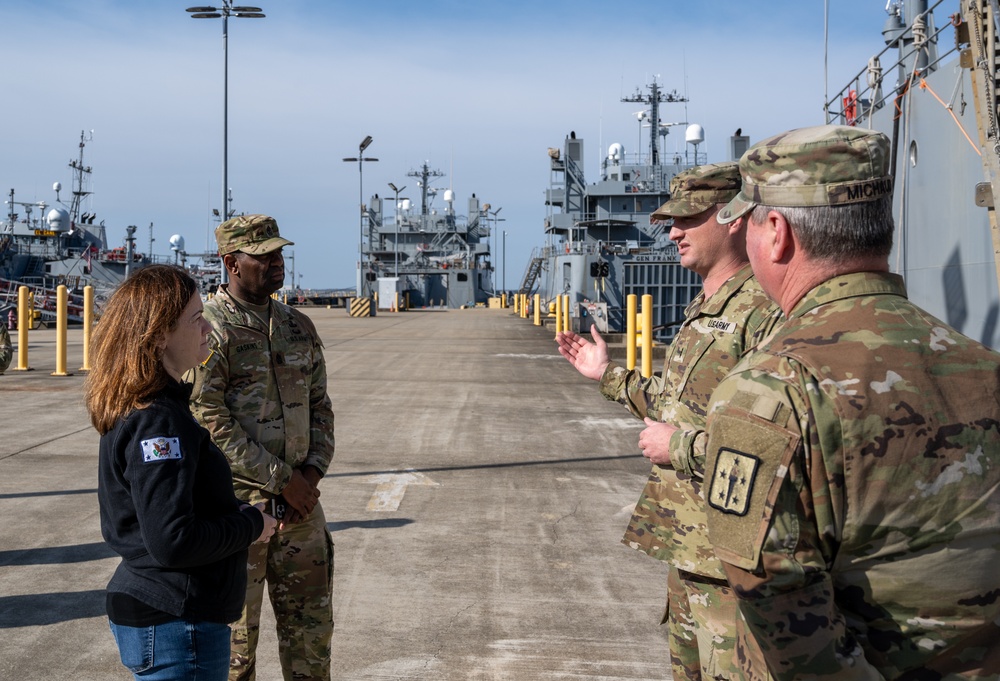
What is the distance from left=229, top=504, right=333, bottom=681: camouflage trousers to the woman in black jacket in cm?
91

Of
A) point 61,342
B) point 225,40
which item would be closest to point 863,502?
point 61,342

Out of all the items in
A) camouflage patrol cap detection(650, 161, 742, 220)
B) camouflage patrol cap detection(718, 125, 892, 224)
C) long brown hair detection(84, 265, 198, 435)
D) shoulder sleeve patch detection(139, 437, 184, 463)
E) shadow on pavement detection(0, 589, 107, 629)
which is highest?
camouflage patrol cap detection(650, 161, 742, 220)

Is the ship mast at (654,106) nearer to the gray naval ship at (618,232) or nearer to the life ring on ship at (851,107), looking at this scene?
the gray naval ship at (618,232)

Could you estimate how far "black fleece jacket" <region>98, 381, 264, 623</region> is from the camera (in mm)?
2178

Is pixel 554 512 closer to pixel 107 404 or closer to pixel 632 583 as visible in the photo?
pixel 632 583

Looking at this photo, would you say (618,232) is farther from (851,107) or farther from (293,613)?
(293,613)

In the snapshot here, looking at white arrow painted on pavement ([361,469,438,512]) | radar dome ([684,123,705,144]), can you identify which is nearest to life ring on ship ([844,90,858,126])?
white arrow painted on pavement ([361,469,438,512])

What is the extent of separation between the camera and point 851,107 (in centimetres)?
1191

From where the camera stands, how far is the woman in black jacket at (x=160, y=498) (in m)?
2.19

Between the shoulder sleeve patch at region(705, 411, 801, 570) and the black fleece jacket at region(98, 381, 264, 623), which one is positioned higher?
the shoulder sleeve patch at region(705, 411, 801, 570)

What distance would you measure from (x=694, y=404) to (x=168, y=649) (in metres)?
1.66

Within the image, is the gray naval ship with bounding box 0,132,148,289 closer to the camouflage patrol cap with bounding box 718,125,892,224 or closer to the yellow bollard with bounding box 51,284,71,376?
the yellow bollard with bounding box 51,284,71,376

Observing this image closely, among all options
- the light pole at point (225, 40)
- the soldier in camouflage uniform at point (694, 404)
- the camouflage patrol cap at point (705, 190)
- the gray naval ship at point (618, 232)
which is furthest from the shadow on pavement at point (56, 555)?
the gray naval ship at point (618, 232)

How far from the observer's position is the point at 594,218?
38.8 meters
